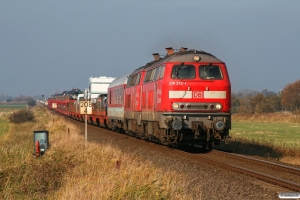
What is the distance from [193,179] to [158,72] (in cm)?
765

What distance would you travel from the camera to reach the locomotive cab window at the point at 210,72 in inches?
731

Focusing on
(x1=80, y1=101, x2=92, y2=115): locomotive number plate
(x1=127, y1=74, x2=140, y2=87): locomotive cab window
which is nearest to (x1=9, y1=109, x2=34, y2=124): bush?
(x1=127, y1=74, x2=140, y2=87): locomotive cab window

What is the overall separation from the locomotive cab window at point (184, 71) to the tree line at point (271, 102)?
64.6 metres

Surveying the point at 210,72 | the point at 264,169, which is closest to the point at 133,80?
the point at 210,72

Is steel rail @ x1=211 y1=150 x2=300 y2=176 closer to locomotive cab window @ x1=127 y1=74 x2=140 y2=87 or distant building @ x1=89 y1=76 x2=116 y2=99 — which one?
locomotive cab window @ x1=127 y1=74 x2=140 y2=87

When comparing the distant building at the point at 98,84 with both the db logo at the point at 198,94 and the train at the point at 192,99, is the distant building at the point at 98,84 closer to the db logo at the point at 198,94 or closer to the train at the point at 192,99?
the train at the point at 192,99

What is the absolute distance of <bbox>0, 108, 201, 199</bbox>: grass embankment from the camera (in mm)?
9758

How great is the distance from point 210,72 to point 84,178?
8108 millimetres

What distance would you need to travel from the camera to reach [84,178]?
1191cm

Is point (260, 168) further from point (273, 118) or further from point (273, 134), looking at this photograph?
point (273, 118)

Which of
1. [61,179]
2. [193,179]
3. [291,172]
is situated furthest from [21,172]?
[291,172]

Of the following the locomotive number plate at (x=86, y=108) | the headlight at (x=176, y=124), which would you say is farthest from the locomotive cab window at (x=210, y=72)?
the locomotive number plate at (x=86, y=108)

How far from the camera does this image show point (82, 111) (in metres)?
20.2

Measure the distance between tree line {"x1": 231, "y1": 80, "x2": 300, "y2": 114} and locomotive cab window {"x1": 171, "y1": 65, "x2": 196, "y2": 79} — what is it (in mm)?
64552
